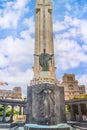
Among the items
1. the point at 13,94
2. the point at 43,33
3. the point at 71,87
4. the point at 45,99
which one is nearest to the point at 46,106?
the point at 45,99

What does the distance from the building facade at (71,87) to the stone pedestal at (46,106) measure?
1861 inches

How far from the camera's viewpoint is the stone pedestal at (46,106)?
2902 centimetres

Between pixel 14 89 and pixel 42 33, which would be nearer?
pixel 42 33

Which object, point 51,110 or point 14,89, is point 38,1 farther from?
point 14,89

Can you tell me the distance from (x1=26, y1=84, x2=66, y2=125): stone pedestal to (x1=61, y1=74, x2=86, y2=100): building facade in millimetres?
47267

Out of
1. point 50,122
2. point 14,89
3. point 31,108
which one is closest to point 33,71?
point 31,108

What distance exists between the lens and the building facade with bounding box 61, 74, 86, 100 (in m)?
79.5

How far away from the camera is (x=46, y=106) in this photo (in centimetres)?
2898

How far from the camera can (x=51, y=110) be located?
29250mm

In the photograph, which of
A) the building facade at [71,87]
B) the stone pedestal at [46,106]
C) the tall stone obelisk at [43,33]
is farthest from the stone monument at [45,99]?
the building facade at [71,87]

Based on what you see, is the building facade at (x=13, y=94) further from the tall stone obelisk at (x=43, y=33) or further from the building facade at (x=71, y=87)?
the tall stone obelisk at (x=43, y=33)

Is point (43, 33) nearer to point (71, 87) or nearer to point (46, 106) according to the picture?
point (46, 106)

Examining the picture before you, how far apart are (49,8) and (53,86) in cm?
3034

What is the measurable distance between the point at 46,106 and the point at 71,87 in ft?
175
